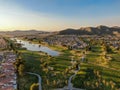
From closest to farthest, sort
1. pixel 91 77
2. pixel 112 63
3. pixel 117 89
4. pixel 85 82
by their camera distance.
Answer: pixel 117 89
pixel 85 82
pixel 91 77
pixel 112 63

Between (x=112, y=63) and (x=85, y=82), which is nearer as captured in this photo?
(x=85, y=82)

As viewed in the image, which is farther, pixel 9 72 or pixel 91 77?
pixel 9 72

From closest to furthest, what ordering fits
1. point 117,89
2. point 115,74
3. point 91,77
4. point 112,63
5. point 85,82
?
point 117,89, point 85,82, point 91,77, point 115,74, point 112,63

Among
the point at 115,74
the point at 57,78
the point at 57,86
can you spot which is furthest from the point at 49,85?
the point at 115,74

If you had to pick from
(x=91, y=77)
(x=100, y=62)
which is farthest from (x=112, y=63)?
(x=91, y=77)

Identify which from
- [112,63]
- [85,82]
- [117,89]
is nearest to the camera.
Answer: [117,89]

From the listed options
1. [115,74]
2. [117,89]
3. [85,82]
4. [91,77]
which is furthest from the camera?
[115,74]

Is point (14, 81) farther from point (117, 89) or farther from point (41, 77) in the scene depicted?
point (117, 89)

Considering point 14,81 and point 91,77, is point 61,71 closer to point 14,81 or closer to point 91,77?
point 91,77
